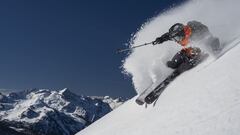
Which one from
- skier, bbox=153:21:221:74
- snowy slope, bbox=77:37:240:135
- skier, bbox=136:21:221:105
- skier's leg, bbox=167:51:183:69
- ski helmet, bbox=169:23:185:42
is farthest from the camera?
ski helmet, bbox=169:23:185:42

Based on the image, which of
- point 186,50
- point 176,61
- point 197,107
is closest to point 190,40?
point 186,50

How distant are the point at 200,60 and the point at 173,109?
429 centimetres

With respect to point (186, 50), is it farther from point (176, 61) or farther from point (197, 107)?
point (197, 107)

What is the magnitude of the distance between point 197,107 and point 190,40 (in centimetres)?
614

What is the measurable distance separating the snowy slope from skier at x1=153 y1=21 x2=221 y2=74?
25.6 inches

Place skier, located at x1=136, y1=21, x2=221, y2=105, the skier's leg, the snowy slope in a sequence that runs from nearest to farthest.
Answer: the snowy slope → skier, located at x1=136, y1=21, x2=221, y2=105 → the skier's leg

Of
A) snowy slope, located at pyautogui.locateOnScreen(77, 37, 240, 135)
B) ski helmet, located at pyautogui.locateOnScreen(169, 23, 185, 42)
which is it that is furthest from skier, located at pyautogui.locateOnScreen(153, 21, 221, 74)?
snowy slope, located at pyautogui.locateOnScreen(77, 37, 240, 135)

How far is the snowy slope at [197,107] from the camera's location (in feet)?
35.7

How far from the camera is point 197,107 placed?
41.9 feet

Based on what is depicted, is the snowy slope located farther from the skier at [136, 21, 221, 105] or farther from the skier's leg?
the skier's leg

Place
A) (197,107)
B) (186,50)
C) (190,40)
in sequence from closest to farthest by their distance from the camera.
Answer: (197,107) → (186,50) → (190,40)

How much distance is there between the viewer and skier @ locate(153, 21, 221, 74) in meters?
17.8

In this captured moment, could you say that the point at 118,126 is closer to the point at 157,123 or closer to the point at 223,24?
the point at 157,123

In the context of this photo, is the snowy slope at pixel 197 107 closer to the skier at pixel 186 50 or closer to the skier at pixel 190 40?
the skier at pixel 186 50
